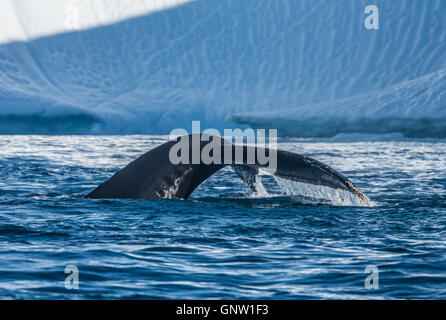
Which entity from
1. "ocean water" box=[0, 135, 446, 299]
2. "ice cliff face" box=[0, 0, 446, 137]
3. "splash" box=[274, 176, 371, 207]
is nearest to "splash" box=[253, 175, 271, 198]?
"ocean water" box=[0, 135, 446, 299]

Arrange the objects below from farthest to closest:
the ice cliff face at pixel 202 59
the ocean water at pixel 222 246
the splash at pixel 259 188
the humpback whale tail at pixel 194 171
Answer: the ice cliff face at pixel 202 59 → the splash at pixel 259 188 → the humpback whale tail at pixel 194 171 → the ocean water at pixel 222 246

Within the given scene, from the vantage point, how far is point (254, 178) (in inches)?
323

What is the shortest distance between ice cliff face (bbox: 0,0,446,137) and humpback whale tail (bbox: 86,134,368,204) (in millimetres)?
27023

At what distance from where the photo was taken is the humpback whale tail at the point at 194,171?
7.18 m

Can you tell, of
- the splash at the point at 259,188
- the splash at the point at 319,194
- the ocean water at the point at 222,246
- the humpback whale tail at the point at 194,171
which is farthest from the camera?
the splash at the point at 259,188

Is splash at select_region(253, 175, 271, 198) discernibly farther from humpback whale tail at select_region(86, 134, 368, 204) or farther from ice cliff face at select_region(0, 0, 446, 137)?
ice cliff face at select_region(0, 0, 446, 137)

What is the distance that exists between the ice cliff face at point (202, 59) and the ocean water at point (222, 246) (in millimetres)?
26639

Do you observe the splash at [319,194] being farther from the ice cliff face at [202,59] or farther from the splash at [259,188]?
the ice cliff face at [202,59]

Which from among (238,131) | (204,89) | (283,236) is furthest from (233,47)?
(283,236)

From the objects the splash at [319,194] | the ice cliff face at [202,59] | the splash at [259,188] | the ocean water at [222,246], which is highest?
the ice cliff face at [202,59]

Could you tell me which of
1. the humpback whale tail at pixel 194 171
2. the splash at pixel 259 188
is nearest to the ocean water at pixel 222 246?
the splash at pixel 259 188

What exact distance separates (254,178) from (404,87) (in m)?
25.4

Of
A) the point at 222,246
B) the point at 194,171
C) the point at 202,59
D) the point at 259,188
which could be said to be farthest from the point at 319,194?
the point at 202,59

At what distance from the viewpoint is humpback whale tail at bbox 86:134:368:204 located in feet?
23.5
